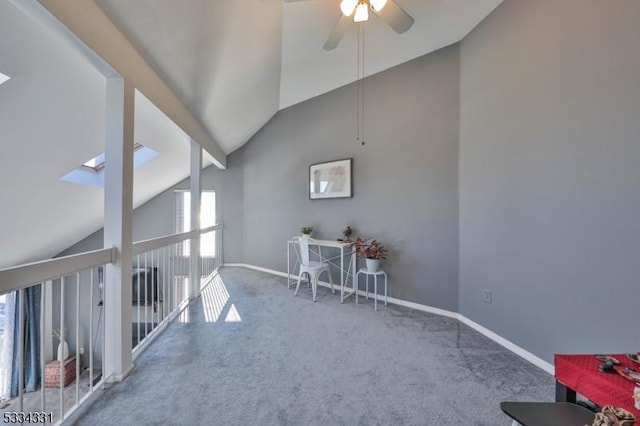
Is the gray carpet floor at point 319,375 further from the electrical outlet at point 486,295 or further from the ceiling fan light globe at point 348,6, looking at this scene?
the ceiling fan light globe at point 348,6

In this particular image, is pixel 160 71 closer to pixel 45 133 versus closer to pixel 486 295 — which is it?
pixel 45 133

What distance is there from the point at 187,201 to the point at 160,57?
3.86 m

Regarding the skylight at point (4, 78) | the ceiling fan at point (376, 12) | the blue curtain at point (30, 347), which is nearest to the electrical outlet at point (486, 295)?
the ceiling fan at point (376, 12)

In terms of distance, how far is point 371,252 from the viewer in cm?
309

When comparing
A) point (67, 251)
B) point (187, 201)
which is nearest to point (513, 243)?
point (187, 201)

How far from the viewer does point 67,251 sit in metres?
4.44

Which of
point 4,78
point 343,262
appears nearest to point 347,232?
point 343,262

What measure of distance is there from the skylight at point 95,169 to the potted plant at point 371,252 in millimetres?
2890

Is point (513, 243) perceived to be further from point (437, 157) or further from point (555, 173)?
point (437, 157)

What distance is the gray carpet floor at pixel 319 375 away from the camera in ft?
4.75

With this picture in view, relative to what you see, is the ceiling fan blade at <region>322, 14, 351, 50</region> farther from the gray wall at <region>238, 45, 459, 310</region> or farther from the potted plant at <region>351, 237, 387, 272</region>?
the potted plant at <region>351, 237, 387, 272</region>

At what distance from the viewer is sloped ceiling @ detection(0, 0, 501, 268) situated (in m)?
1.64

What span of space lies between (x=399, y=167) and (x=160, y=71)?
8.29 ft

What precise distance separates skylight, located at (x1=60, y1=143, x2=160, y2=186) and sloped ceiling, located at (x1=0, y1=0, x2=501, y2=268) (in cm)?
11
